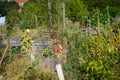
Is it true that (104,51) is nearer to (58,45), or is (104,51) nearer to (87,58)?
(87,58)

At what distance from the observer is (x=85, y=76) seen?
22.2ft

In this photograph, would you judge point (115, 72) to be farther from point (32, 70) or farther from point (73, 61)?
point (32, 70)

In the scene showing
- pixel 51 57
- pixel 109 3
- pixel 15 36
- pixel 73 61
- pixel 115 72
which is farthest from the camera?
pixel 109 3

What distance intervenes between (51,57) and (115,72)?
1510 millimetres

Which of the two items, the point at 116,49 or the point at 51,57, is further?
the point at 51,57

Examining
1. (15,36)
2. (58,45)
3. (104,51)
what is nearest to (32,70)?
(58,45)

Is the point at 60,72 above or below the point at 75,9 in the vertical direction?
below

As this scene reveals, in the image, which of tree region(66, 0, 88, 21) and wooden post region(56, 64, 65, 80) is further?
tree region(66, 0, 88, 21)

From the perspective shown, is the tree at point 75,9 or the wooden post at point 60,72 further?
the tree at point 75,9

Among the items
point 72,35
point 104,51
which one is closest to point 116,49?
point 104,51

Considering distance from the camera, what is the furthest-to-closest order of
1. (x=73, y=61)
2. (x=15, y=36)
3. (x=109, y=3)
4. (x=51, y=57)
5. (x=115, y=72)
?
(x=109, y=3) < (x=15, y=36) < (x=51, y=57) < (x=73, y=61) < (x=115, y=72)

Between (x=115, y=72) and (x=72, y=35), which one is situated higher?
(x=72, y=35)

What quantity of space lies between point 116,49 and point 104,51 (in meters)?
0.20

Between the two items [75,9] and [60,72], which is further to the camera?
[75,9]
